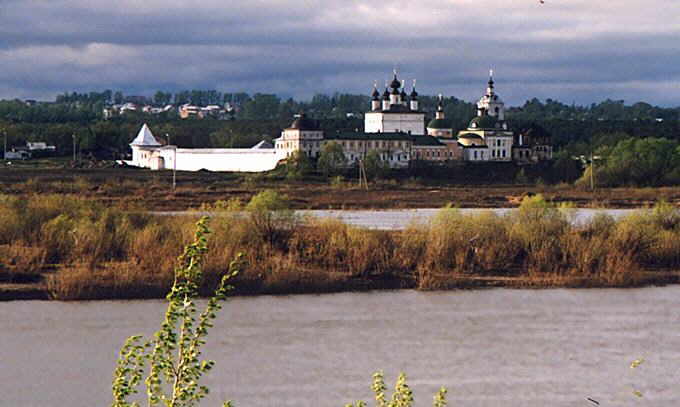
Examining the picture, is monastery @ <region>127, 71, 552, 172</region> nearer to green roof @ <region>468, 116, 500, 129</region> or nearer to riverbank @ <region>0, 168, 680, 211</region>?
green roof @ <region>468, 116, 500, 129</region>

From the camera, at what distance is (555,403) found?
494 inches

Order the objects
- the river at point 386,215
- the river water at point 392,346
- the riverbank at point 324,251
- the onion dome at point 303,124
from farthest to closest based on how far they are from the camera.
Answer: the onion dome at point 303,124, the river at point 386,215, the riverbank at point 324,251, the river water at point 392,346

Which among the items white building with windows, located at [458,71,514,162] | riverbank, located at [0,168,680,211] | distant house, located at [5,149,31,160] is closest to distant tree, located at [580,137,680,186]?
riverbank, located at [0,168,680,211]

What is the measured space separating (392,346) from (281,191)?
26163mm

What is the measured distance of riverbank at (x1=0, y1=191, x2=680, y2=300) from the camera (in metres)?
19.1

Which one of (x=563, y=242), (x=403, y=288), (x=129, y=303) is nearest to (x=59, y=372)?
(x=129, y=303)

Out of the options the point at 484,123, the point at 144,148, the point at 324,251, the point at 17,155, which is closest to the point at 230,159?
the point at 144,148

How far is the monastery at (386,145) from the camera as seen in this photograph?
175 feet

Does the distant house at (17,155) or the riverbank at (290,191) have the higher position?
the distant house at (17,155)

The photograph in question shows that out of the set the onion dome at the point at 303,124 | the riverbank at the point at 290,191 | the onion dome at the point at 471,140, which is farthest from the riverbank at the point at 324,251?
the onion dome at the point at 471,140

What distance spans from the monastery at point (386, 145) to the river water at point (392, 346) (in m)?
33.0

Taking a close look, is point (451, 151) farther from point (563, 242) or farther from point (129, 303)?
point (129, 303)

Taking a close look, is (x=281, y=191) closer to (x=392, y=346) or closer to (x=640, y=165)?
(x=640, y=165)

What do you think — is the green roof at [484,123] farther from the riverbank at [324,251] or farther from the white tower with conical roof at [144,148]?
the riverbank at [324,251]
